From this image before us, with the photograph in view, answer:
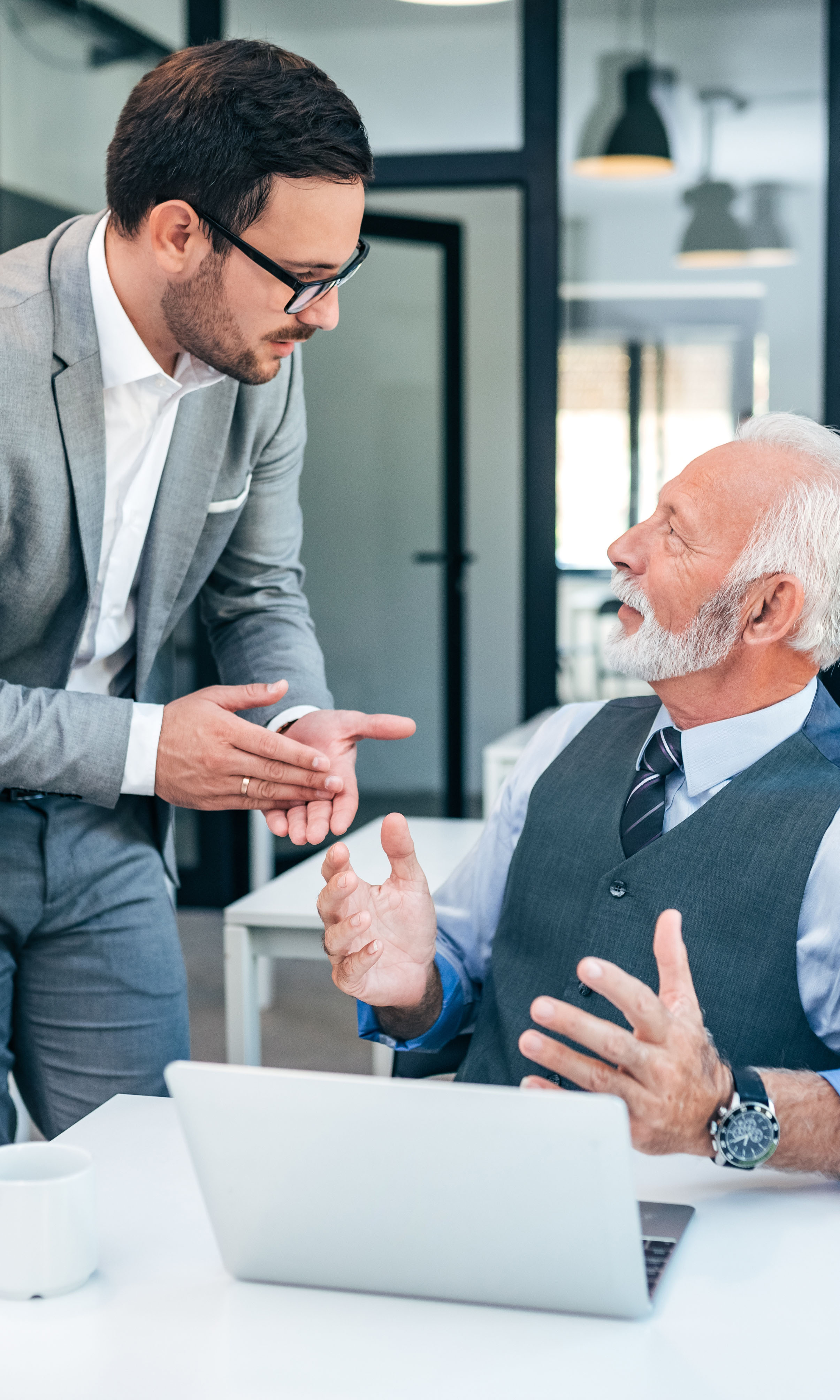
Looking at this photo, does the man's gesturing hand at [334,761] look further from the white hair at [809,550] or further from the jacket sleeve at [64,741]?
the white hair at [809,550]

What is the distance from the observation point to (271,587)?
188 cm

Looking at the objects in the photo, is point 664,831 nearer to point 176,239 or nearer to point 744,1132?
point 744,1132

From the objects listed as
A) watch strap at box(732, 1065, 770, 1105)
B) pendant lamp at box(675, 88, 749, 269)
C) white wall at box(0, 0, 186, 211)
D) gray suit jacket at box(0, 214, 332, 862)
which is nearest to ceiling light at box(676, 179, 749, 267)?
pendant lamp at box(675, 88, 749, 269)

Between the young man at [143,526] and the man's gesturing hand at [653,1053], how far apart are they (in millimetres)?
547

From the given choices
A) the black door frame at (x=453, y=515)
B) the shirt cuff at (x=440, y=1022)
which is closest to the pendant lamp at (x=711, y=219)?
the black door frame at (x=453, y=515)

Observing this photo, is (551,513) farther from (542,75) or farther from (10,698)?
(10,698)

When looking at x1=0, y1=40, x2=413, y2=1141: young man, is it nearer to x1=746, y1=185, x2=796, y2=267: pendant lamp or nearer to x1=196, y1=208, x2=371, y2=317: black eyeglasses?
x1=196, y1=208, x2=371, y2=317: black eyeglasses

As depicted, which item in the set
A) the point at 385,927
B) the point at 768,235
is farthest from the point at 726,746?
the point at 768,235

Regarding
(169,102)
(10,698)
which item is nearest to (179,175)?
(169,102)

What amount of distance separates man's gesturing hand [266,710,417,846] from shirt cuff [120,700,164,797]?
5.7 inches

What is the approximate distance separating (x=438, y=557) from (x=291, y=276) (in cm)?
358

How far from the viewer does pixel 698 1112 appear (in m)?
1.05

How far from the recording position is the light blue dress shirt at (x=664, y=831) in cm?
130

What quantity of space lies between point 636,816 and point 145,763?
1.81ft
